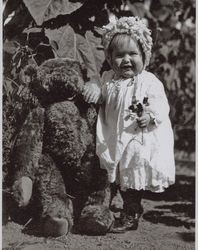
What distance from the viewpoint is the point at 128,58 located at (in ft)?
4.98

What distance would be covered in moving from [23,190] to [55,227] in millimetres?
160

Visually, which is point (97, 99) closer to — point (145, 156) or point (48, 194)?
point (145, 156)

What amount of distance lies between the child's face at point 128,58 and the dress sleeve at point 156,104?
0.25ft

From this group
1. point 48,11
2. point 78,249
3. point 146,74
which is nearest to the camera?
point 78,249

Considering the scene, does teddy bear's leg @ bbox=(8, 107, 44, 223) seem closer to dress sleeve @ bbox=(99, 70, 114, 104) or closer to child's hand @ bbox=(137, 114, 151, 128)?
dress sleeve @ bbox=(99, 70, 114, 104)

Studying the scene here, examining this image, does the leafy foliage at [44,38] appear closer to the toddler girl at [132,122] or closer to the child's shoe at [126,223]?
the toddler girl at [132,122]

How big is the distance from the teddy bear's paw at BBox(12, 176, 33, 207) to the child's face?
0.47 m

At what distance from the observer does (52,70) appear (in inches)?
59.9

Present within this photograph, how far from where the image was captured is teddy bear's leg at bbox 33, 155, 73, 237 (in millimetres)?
1490

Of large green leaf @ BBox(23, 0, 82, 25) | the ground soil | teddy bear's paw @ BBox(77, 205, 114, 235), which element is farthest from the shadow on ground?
large green leaf @ BBox(23, 0, 82, 25)

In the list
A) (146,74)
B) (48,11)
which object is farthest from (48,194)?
(48,11)

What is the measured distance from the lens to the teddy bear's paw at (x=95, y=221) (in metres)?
1.50

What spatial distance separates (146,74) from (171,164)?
31cm

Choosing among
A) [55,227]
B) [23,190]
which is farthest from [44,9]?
[55,227]
